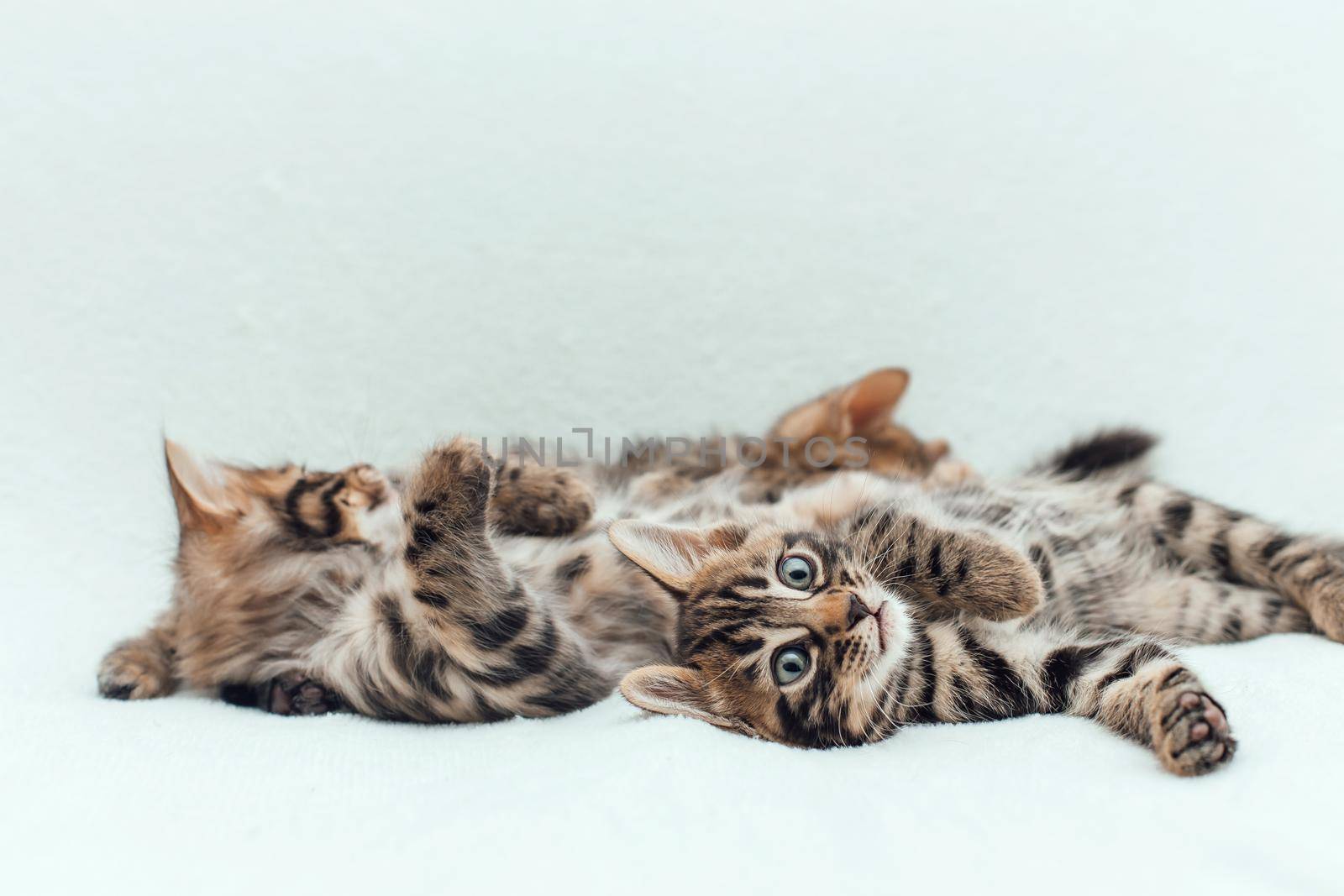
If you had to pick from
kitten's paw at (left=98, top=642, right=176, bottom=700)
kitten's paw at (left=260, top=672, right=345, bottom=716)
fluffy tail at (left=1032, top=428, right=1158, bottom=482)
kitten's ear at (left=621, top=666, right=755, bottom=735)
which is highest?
fluffy tail at (left=1032, top=428, right=1158, bottom=482)

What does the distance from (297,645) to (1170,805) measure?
1.20m

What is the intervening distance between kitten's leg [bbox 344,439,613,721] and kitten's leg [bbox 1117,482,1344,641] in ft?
3.44

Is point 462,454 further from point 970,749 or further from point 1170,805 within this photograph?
point 1170,805

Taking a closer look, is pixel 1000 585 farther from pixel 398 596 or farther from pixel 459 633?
pixel 398 596

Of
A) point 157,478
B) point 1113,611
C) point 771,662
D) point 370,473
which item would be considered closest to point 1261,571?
point 1113,611

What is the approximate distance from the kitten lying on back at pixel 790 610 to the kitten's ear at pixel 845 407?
354mm

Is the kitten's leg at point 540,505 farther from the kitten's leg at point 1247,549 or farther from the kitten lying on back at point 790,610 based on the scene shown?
the kitten's leg at point 1247,549

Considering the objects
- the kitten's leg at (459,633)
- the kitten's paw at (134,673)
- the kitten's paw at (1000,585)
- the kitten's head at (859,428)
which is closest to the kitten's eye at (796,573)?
the kitten's paw at (1000,585)

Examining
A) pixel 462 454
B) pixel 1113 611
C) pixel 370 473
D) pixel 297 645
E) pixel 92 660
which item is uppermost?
pixel 462 454

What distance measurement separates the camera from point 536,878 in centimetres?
92

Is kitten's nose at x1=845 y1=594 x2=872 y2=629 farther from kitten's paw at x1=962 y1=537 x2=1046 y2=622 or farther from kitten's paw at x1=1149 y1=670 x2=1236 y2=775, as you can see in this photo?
kitten's paw at x1=1149 y1=670 x2=1236 y2=775

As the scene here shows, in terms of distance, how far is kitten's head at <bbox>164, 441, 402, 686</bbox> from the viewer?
1542 millimetres

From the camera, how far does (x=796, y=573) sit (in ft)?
4.31

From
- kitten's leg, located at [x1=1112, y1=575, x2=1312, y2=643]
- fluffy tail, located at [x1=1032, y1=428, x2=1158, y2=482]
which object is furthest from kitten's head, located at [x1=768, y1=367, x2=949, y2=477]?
kitten's leg, located at [x1=1112, y1=575, x2=1312, y2=643]
